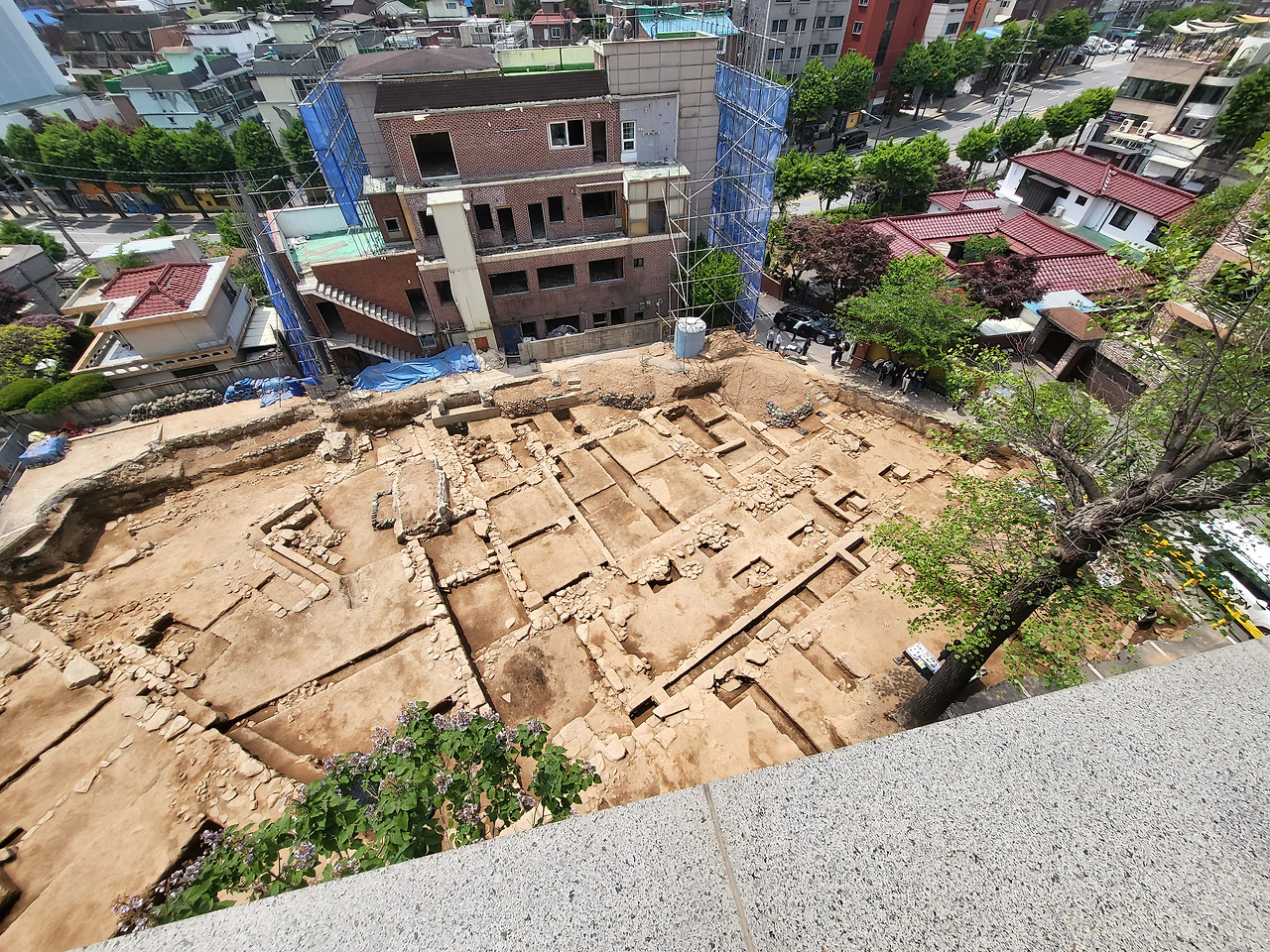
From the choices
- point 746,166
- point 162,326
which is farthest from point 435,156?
point 746,166

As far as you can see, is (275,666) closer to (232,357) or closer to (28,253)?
(232,357)

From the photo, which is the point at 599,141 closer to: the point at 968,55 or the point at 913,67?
the point at 913,67

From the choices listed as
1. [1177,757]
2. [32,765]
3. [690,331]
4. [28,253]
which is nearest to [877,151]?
[690,331]

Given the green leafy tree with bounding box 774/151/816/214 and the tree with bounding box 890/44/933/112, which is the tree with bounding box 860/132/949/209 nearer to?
the green leafy tree with bounding box 774/151/816/214

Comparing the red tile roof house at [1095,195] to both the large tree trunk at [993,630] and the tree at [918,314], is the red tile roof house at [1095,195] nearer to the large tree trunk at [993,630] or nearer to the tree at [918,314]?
the tree at [918,314]

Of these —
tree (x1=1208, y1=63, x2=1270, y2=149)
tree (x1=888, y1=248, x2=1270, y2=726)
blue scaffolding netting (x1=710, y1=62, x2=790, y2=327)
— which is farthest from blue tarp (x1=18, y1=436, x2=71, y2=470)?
tree (x1=1208, y1=63, x2=1270, y2=149)

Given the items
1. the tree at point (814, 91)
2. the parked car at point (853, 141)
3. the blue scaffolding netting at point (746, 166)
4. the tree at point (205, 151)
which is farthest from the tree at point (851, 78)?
the tree at point (205, 151)
